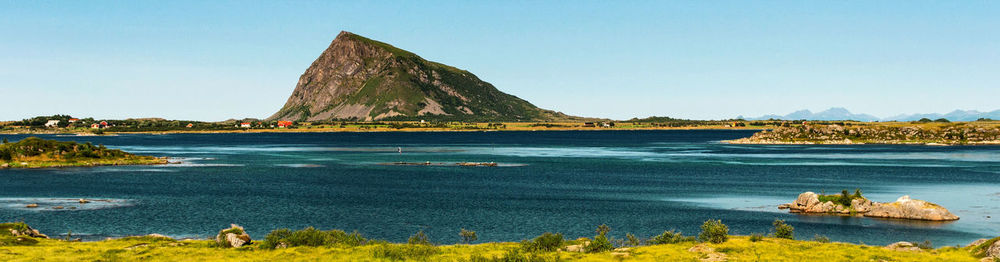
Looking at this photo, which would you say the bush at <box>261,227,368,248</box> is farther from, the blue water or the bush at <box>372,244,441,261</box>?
the blue water

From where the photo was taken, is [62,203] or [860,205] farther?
[62,203]

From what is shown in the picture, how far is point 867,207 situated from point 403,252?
4976 centimetres

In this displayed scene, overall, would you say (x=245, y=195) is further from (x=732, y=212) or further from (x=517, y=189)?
(x=732, y=212)

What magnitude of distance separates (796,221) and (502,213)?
1060 inches

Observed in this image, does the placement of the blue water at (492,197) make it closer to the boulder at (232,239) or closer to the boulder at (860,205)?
the boulder at (860,205)

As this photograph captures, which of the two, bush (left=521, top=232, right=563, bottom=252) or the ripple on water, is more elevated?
bush (left=521, top=232, right=563, bottom=252)

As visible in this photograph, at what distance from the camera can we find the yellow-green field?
36.8m

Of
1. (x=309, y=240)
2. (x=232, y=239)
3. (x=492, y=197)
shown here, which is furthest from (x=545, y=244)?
(x=492, y=197)

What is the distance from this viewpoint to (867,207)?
6850 centimetres

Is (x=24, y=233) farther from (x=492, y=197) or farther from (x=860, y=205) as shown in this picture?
(x=860, y=205)

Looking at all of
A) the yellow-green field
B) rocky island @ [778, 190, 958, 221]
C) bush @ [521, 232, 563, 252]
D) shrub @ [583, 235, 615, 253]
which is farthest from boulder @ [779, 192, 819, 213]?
bush @ [521, 232, 563, 252]

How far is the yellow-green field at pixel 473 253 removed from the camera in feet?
121

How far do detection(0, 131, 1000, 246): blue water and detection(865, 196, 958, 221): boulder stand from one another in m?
1.83

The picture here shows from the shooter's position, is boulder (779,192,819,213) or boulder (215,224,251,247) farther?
boulder (779,192,819,213)
